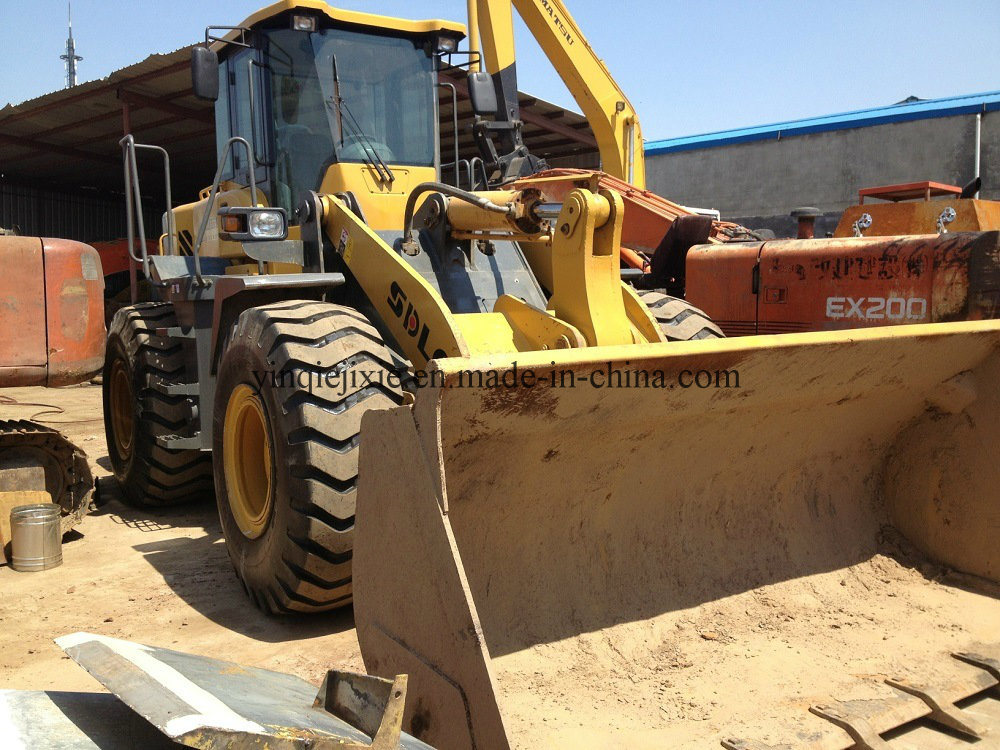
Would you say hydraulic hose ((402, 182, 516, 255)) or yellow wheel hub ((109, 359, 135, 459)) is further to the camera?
yellow wheel hub ((109, 359, 135, 459))

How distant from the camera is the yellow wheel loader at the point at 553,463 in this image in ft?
8.59

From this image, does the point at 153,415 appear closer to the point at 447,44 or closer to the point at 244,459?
the point at 244,459

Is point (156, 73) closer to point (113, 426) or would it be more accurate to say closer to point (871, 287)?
point (113, 426)

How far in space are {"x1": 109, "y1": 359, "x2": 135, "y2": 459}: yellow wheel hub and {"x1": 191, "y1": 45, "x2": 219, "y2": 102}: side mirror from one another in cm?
212

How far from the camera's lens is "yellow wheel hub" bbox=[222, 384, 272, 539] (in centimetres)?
409

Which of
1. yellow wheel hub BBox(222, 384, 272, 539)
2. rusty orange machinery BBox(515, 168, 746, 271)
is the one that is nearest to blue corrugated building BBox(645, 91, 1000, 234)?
rusty orange machinery BBox(515, 168, 746, 271)

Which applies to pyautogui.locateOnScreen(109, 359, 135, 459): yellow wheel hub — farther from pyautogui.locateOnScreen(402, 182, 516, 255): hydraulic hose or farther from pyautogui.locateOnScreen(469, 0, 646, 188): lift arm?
pyautogui.locateOnScreen(469, 0, 646, 188): lift arm

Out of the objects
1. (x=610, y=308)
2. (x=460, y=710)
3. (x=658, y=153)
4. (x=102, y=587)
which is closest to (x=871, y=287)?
(x=610, y=308)

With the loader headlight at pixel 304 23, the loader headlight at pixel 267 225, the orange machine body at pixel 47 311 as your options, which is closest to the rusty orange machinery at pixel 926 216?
the loader headlight at pixel 304 23

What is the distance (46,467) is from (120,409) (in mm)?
1137

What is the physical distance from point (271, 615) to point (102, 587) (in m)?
1.07

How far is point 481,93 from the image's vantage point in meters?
5.37

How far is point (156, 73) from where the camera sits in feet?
45.2

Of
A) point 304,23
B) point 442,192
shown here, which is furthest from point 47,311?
point 442,192
